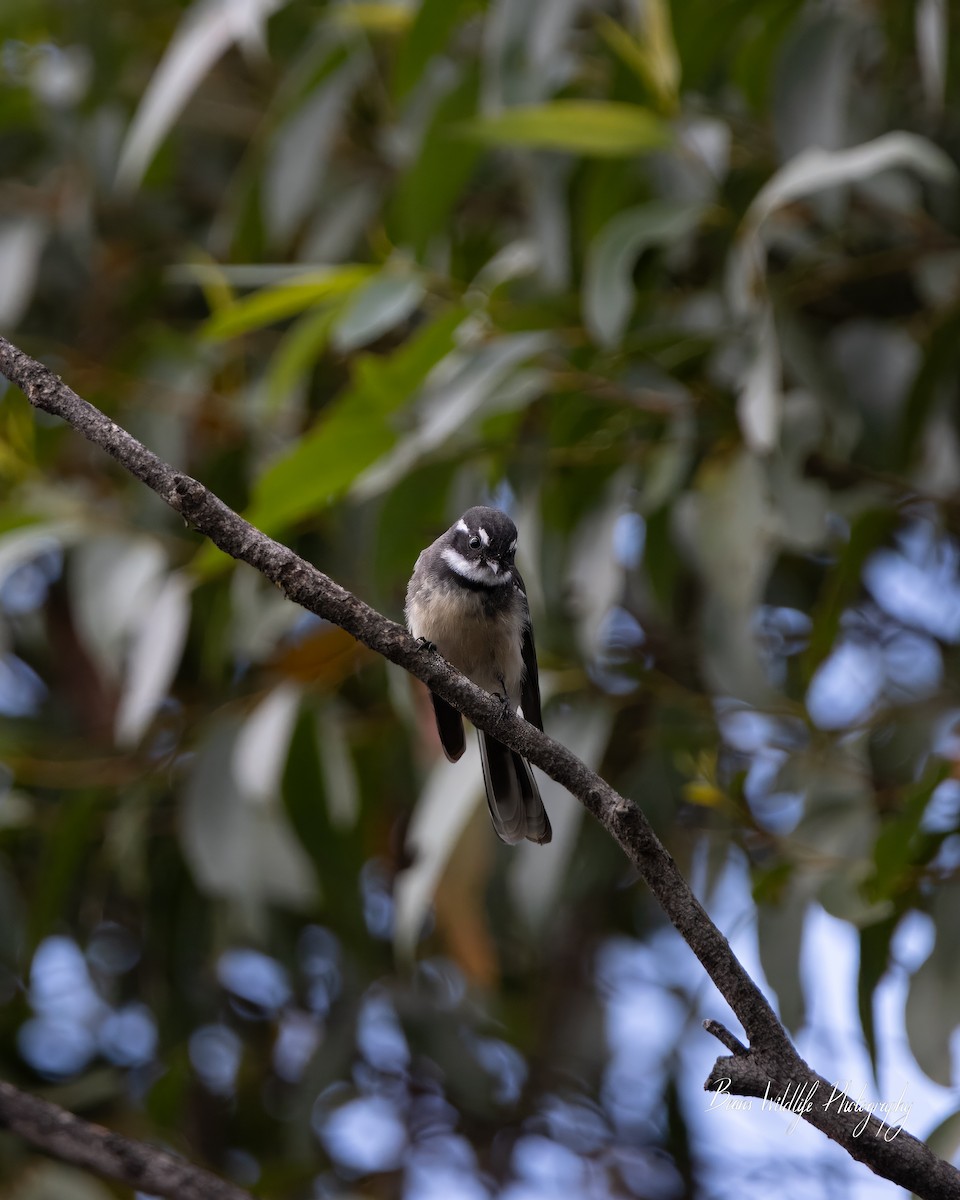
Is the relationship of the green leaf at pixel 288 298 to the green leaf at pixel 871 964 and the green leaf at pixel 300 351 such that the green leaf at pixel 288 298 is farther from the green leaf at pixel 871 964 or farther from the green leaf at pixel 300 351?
the green leaf at pixel 871 964

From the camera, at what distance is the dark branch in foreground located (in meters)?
1.94

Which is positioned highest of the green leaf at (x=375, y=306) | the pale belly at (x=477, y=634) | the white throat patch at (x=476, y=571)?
the green leaf at (x=375, y=306)

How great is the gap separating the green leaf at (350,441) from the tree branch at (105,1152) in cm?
149

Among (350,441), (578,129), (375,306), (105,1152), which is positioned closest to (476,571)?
(350,441)

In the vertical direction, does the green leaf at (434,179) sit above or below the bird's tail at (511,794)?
above

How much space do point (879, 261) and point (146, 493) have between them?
8.63 ft

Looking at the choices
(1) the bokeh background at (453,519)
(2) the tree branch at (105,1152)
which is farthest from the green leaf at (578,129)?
(2) the tree branch at (105,1152)

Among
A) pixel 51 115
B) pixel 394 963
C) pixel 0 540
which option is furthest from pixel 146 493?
pixel 394 963

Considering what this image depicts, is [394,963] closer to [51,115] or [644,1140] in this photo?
[644,1140]

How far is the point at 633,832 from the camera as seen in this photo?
1970 mm

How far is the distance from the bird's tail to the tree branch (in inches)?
36.5

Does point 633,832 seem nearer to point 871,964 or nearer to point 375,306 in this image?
point 871,964

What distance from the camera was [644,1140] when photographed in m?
5.84

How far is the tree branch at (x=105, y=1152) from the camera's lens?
2893 mm
